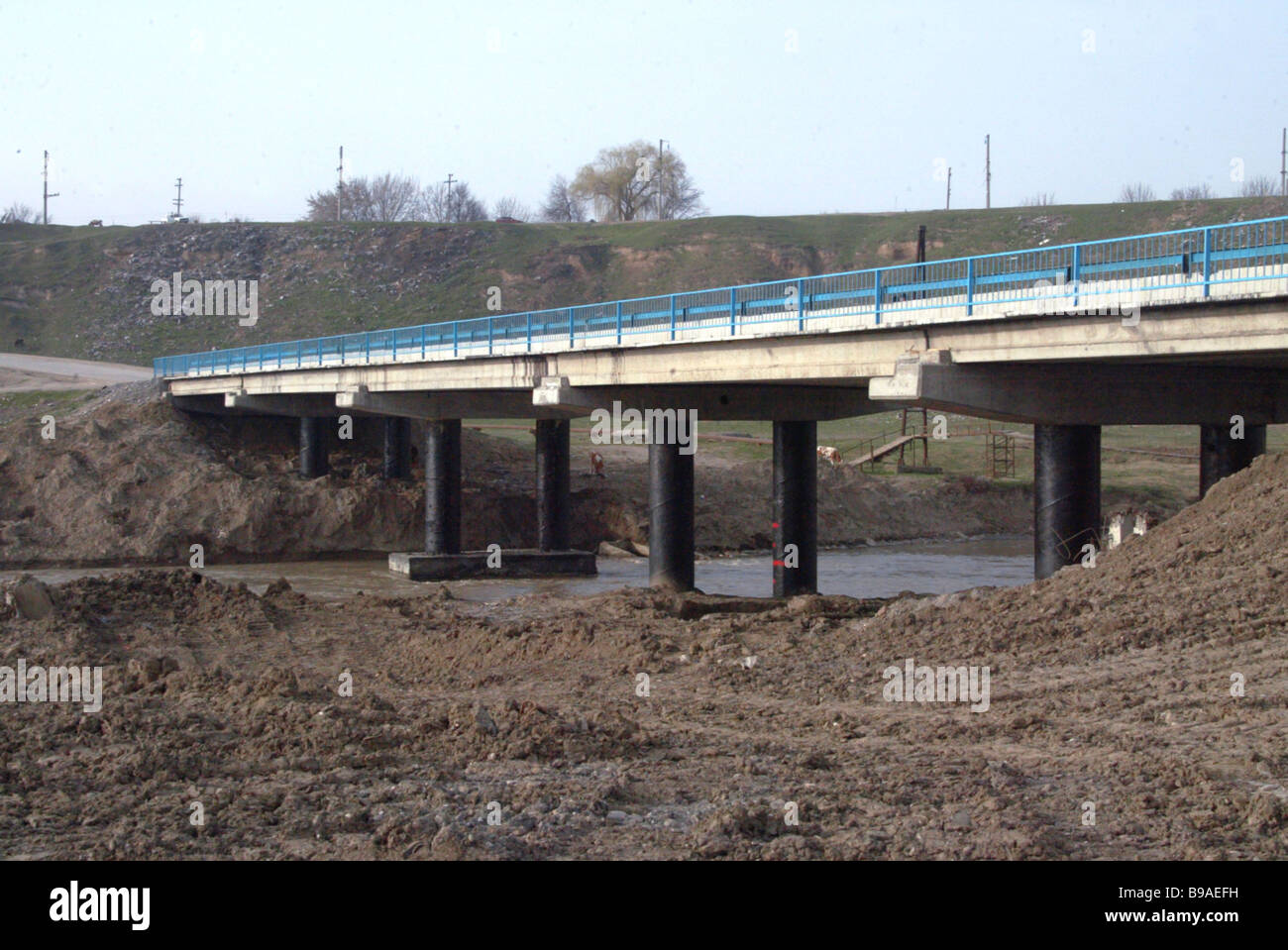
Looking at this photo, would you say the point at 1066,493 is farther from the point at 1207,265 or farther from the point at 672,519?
the point at 672,519

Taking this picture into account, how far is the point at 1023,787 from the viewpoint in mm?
9633

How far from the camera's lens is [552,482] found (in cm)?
3597

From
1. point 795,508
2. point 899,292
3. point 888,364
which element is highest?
point 899,292

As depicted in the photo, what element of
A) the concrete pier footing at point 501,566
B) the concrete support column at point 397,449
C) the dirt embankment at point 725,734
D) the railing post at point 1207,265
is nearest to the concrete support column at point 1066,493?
the dirt embankment at point 725,734

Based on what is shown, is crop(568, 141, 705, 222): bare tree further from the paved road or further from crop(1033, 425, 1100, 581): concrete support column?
crop(1033, 425, 1100, 581): concrete support column

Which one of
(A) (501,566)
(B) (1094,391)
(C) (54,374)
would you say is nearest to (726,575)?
(A) (501,566)

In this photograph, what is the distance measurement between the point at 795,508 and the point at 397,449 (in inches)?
759

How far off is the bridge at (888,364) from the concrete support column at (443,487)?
2.5 inches

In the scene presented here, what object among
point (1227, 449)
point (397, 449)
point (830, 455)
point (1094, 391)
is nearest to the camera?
point (1094, 391)

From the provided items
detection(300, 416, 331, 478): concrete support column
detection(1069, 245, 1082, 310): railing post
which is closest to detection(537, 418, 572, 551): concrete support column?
detection(300, 416, 331, 478): concrete support column

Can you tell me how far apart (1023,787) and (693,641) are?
833 cm

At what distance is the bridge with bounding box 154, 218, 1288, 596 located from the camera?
15.9 m

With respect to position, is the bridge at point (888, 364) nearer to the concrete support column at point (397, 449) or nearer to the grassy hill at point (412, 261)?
the concrete support column at point (397, 449)

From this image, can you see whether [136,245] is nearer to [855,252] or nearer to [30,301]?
[30,301]
